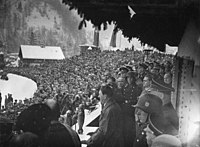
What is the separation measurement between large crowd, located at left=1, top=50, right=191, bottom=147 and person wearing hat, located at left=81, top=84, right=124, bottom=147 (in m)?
0.02

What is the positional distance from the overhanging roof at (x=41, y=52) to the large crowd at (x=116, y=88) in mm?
230

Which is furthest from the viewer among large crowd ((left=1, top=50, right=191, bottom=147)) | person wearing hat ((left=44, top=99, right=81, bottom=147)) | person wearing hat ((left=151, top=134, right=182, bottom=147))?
large crowd ((left=1, top=50, right=191, bottom=147))

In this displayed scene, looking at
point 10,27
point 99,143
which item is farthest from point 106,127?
point 10,27

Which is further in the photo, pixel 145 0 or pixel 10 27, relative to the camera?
pixel 10 27

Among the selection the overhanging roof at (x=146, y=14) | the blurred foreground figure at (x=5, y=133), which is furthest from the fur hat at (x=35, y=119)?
the overhanging roof at (x=146, y=14)

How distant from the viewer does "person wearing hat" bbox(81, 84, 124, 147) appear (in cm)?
383

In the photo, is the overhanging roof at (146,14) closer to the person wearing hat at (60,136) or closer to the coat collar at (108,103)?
the coat collar at (108,103)

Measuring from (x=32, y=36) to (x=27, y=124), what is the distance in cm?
225

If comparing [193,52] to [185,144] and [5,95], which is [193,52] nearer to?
[185,144]

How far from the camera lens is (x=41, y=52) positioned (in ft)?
16.8

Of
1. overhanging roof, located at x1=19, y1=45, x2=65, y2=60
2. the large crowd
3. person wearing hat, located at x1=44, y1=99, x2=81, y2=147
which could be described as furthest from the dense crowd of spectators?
person wearing hat, located at x1=44, y1=99, x2=81, y2=147

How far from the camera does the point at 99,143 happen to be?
3.88 metres

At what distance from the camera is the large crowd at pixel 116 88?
12.1ft

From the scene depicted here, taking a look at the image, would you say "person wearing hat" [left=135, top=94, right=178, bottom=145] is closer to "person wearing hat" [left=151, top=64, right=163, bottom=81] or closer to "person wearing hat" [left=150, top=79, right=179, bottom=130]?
"person wearing hat" [left=150, top=79, right=179, bottom=130]
